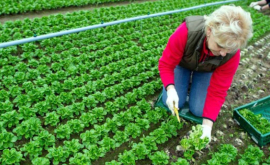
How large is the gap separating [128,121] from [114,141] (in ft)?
1.56

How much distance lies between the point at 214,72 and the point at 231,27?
1156 mm

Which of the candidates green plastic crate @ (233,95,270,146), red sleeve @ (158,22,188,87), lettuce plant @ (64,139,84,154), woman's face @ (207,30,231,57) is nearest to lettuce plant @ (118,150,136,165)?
lettuce plant @ (64,139,84,154)

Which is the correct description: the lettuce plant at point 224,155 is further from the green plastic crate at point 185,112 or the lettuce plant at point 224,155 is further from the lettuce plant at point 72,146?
the lettuce plant at point 72,146

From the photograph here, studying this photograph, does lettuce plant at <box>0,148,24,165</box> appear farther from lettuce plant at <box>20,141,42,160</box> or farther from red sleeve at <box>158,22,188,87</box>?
red sleeve at <box>158,22,188,87</box>

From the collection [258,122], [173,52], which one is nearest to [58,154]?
Answer: [173,52]

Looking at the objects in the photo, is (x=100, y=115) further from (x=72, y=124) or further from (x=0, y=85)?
(x=0, y=85)

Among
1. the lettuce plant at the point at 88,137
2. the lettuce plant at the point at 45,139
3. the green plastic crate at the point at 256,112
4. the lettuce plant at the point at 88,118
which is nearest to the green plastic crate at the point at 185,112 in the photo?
the green plastic crate at the point at 256,112

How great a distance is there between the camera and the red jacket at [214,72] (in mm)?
3119

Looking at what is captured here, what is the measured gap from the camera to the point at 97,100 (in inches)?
164

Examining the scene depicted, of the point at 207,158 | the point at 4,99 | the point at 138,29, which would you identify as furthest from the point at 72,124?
the point at 138,29

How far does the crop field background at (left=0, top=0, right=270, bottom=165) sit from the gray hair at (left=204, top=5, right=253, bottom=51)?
5.64ft

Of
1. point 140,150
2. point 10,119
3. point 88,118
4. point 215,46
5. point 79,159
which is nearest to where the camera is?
point 215,46

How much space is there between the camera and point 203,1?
964 centimetres

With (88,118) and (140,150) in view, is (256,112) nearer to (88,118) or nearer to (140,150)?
(140,150)
